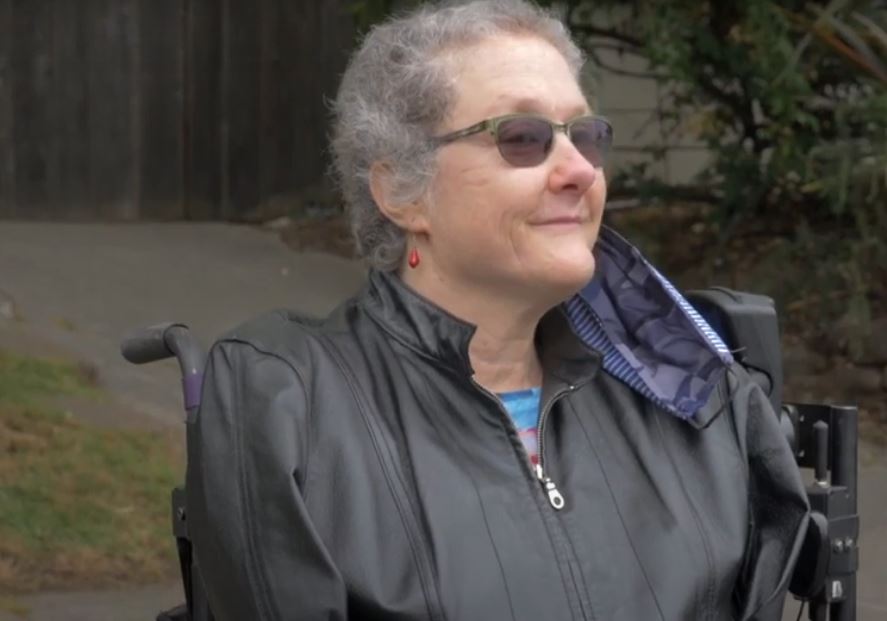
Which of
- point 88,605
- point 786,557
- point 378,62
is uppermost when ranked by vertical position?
point 378,62

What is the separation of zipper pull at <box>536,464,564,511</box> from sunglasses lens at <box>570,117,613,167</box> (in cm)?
51

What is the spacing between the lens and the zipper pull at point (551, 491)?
8.63 feet

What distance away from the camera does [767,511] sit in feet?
9.33

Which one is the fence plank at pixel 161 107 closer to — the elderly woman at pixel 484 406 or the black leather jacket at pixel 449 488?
the elderly woman at pixel 484 406

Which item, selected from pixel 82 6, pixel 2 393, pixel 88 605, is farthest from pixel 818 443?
pixel 82 6

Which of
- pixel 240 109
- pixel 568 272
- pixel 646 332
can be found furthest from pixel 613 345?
pixel 240 109

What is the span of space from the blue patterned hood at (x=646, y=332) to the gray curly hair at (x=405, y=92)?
35cm

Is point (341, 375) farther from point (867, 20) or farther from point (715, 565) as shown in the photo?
point (867, 20)

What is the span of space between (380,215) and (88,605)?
296 centimetres

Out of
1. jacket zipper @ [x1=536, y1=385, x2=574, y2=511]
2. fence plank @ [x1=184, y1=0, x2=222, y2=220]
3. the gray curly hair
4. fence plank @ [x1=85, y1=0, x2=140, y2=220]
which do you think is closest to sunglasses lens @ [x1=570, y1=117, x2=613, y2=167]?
the gray curly hair

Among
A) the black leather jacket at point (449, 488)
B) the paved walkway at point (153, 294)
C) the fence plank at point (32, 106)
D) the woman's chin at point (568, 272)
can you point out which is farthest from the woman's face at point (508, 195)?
the fence plank at point (32, 106)

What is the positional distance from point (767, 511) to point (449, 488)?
23.6 inches

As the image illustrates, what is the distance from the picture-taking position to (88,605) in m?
5.43

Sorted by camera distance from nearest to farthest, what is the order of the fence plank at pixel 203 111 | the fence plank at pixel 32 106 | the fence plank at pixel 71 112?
the fence plank at pixel 32 106
the fence plank at pixel 71 112
the fence plank at pixel 203 111
